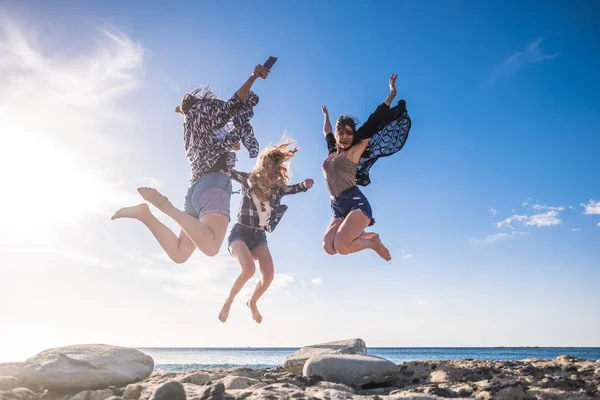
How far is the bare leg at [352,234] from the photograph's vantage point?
6875 millimetres

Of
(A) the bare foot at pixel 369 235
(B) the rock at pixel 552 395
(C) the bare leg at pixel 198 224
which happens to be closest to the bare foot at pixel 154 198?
(C) the bare leg at pixel 198 224

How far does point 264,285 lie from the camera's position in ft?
24.8

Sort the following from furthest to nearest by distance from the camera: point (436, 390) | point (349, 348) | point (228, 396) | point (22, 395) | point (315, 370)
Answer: point (349, 348), point (315, 370), point (22, 395), point (436, 390), point (228, 396)

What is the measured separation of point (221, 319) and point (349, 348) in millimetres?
2073

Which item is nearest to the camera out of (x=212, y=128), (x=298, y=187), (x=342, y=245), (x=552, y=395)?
(x=552, y=395)

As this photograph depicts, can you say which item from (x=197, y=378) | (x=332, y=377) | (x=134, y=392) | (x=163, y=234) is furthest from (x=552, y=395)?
(x=163, y=234)

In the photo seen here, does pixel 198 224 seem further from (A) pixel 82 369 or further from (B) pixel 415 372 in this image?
(B) pixel 415 372

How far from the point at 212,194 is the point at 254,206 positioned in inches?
93.2

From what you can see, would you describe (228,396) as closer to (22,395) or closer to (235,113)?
(22,395)

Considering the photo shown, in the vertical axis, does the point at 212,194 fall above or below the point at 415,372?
above

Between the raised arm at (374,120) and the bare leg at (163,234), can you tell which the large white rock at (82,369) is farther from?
the raised arm at (374,120)

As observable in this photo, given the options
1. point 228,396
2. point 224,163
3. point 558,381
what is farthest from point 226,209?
point 558,381

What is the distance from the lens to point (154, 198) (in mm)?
5141

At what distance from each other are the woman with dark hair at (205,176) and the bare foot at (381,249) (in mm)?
2689
